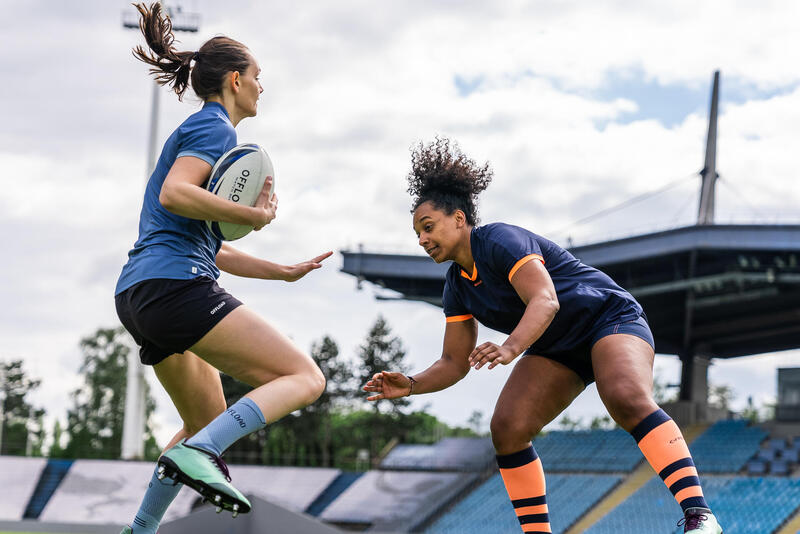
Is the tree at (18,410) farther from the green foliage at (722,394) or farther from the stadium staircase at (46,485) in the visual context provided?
the green foliage at (722,394)

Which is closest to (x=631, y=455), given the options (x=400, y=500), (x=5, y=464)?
(x=400, y=500)

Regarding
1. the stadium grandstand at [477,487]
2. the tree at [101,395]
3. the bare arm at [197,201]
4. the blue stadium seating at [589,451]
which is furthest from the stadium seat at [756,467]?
the tree at [101,395]

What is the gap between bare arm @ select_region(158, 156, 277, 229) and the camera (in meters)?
3.36

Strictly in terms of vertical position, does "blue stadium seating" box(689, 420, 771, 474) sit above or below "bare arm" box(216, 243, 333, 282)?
above

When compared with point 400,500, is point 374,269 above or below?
above

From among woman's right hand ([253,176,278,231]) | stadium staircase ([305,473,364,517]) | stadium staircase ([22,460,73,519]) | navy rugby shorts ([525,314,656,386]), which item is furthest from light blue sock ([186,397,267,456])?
stadium staircase ([22,460,73,519])

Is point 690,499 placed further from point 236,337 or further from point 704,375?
point 704,375

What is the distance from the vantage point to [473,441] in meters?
31.2

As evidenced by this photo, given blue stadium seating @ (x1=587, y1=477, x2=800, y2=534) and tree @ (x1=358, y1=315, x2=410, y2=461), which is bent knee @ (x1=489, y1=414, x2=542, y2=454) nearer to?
blue stadium seating @ (x1=587, y1=477, x2=800, y2=534)

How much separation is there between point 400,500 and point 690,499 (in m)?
23.8

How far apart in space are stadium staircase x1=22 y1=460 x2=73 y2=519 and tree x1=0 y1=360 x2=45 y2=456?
2742 cm

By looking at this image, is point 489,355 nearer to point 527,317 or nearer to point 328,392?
point 527,317

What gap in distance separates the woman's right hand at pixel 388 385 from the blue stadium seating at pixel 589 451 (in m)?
22.1

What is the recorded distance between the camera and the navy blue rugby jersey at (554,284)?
4.18 meters
